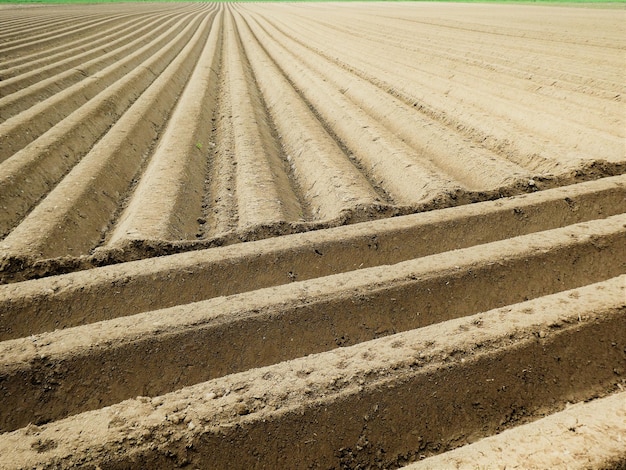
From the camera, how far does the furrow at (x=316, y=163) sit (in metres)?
2.65

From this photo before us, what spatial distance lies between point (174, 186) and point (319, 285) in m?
1.52

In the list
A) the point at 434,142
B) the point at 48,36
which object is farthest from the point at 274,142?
the point at 48,36

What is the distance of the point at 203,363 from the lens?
161 centimetres

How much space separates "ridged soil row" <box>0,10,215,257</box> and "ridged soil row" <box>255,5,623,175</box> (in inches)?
113

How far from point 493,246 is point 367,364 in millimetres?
1016

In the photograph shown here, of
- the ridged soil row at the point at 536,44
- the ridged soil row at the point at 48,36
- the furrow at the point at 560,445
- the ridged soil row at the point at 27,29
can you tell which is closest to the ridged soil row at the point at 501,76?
the ridged soil row at the point at 536,44

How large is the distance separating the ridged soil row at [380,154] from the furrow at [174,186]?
50.6 inches

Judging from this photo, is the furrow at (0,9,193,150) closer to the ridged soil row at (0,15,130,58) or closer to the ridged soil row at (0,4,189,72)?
the ridged soil row at (0,4,189,72)

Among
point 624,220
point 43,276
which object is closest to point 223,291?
point 43,276

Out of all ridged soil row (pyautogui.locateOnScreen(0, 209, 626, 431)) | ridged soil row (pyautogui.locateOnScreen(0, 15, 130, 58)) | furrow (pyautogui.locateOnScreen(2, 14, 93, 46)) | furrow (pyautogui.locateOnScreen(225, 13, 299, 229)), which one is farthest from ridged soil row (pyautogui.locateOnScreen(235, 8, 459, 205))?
furrow (pyautogui.locateOnScreen(2, 14, 93, 46))

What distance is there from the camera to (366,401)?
1360 millimetres

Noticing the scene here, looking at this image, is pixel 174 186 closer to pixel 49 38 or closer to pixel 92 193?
pixel 92 193

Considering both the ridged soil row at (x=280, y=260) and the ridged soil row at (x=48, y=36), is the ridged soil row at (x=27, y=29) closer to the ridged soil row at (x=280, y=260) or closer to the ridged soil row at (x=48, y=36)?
the ridged soil row at (x=48, y=36)

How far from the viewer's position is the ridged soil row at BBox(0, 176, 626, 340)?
1.87 m
